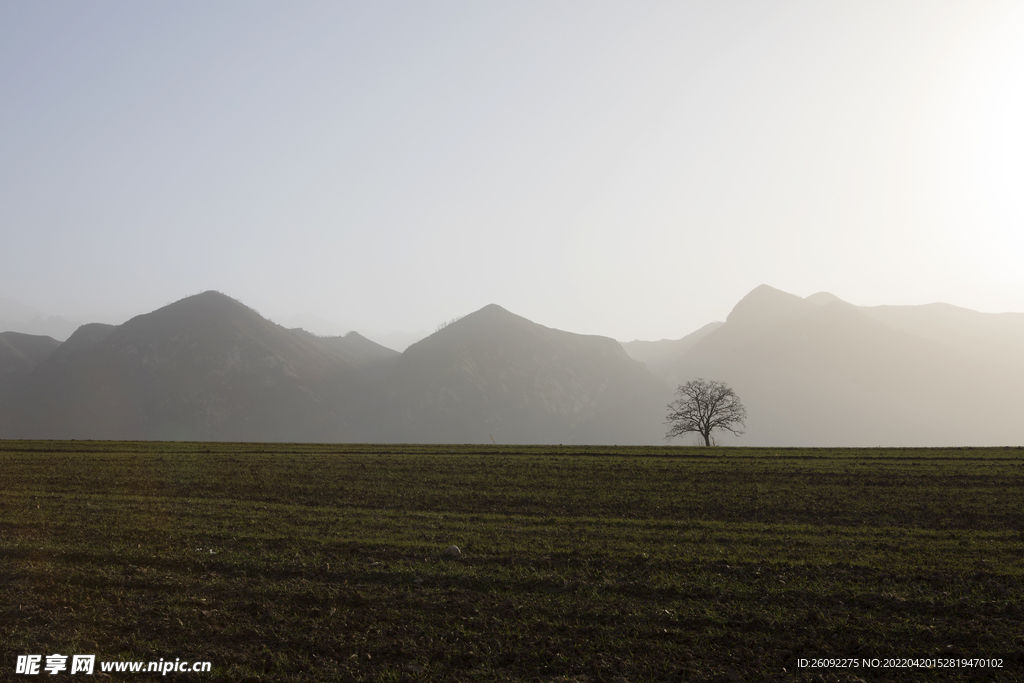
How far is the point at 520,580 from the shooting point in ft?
43.8

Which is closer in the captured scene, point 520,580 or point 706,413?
point 520,580

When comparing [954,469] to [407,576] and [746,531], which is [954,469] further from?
[407,576]

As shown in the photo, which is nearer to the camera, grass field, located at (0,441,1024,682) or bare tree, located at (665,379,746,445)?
grass field, located at (0,441,1024,682)

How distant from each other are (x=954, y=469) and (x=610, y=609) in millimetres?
34681

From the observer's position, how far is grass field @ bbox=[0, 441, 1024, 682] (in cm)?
973

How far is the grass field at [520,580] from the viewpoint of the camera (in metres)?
9.73

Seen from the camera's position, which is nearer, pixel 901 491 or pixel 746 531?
pixel 746 531

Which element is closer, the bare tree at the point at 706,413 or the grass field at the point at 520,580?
the grass field at the point at 520,580

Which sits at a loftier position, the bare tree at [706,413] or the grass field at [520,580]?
the bare tree at [706,413]

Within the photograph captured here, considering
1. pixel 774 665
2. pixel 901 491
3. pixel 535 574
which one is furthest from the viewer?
pixel 901 491

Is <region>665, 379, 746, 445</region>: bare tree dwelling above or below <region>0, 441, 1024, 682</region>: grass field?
above

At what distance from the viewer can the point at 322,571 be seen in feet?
46.6

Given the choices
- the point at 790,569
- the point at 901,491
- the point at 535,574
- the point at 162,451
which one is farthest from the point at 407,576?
the point at 162,451

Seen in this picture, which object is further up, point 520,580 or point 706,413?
point 706,413
